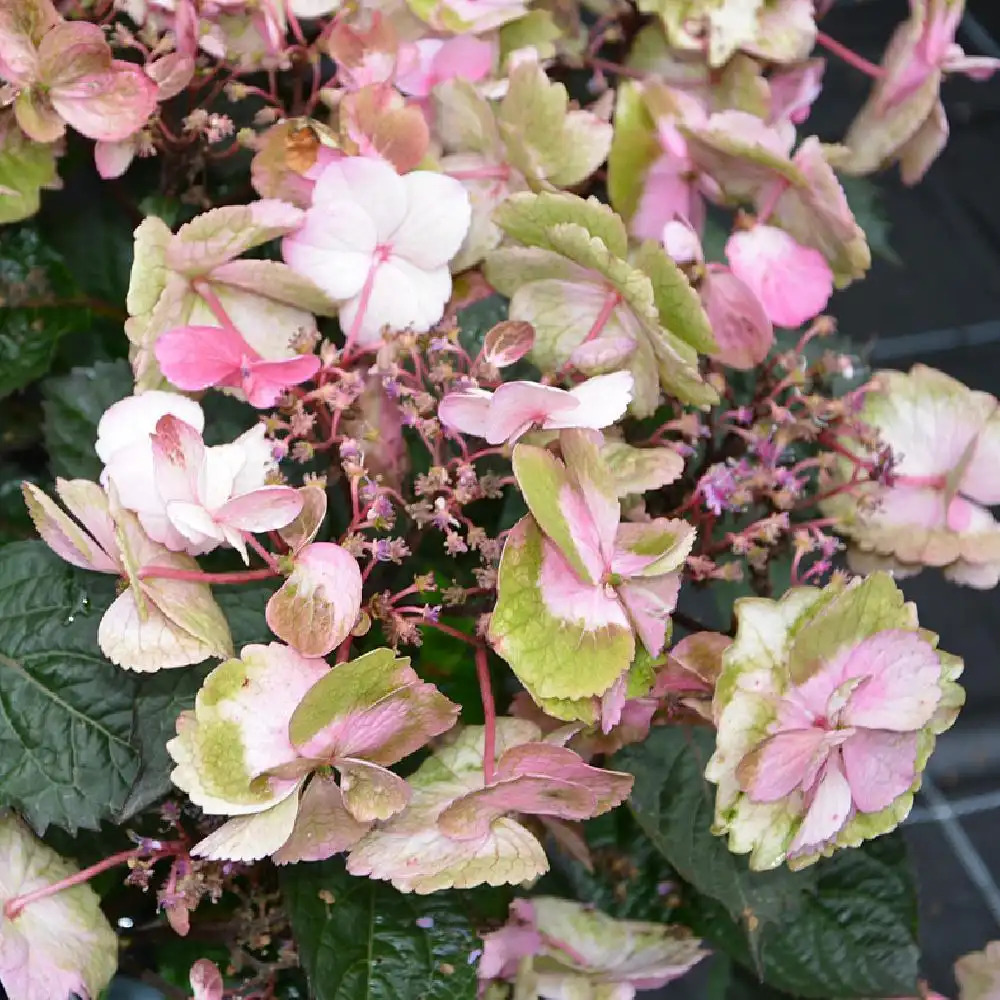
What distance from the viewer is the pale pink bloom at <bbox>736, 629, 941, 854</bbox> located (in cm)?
48

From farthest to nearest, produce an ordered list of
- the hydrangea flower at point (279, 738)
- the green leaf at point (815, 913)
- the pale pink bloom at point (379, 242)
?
the green leaf at point (815, 913)
the pale pink bloom at point (379, 242)
the hydrangea flower at point (279, 738)

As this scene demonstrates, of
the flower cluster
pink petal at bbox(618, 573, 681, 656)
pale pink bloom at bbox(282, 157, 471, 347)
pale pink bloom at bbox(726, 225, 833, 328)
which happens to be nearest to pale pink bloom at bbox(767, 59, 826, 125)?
the flower cluster

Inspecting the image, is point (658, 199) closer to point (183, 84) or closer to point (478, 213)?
point (478, 213)

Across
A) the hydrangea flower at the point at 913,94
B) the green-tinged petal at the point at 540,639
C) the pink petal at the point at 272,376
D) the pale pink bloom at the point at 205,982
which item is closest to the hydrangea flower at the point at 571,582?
the green-tinged petal at the point at 540,639

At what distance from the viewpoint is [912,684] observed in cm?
49

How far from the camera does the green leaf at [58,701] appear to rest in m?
0.54

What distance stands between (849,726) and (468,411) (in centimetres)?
20

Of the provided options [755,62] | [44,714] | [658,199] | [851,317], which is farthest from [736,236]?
[851,317]

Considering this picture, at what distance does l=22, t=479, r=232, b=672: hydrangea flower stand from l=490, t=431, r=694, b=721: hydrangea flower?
0.12m

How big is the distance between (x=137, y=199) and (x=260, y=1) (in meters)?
0.19

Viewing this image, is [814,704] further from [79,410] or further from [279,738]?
[79,410]

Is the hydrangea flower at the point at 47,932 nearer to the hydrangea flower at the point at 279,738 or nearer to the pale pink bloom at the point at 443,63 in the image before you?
the hydrangea flower at the point at 279,738

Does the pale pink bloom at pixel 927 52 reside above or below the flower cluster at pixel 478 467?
above

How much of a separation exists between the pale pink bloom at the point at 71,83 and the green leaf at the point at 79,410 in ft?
0.44
